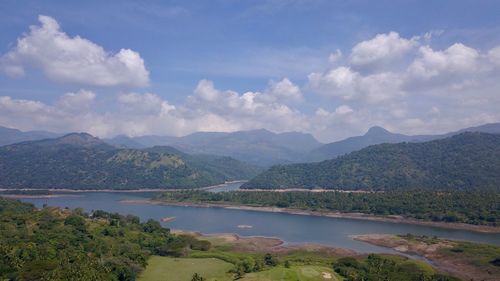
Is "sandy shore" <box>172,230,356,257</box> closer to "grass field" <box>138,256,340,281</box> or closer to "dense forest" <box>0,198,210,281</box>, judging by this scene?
"dense forest" <box>0,198,210,281</box>

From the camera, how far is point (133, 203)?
629ft

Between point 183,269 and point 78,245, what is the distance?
64.9ft

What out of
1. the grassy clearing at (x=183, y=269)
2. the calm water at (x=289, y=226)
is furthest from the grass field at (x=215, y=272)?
the calm water at (x=289, y=226)

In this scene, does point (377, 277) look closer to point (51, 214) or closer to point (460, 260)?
point (460, 260)

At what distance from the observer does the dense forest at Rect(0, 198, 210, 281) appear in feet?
202

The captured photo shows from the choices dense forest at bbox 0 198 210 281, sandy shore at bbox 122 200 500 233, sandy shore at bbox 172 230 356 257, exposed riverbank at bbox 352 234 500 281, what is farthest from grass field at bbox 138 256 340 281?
sandy shore at bbox 122 200 500 233

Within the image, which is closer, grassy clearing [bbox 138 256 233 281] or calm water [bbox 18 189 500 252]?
grassy clearing [bbox 138 256 233 281]

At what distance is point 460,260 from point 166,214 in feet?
327

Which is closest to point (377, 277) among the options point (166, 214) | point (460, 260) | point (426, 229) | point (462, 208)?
point (460, 260)

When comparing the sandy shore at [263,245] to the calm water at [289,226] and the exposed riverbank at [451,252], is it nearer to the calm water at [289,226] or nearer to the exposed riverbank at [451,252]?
the calm water at [289,226]

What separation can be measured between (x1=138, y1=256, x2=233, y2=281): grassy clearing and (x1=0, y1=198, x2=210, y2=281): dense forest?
1967mm

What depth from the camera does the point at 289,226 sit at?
13500 centimetres

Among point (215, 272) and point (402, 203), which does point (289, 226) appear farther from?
point (215, 272)

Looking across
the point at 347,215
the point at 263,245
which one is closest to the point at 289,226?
the point at 347,215
